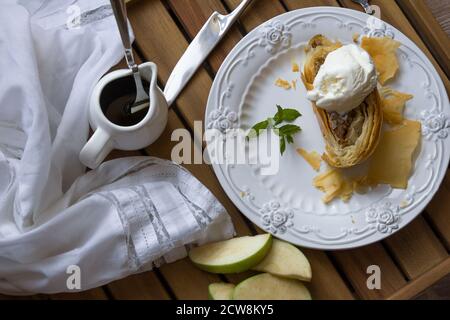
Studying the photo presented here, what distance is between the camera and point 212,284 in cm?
93

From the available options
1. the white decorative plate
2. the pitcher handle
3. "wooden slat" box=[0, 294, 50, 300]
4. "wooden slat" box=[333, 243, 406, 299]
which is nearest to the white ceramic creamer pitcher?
the pitcher handle

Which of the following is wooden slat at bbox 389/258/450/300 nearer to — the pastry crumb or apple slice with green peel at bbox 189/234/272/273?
apple slice with green peel at bbox 189/234/272/273

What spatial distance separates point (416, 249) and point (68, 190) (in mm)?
520

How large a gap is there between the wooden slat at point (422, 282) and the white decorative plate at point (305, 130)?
0.08 m

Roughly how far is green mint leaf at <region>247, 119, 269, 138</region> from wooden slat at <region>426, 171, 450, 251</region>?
28cm

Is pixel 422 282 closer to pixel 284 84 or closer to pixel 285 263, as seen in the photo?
pixel 285 263

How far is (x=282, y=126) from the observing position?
964 millimetres

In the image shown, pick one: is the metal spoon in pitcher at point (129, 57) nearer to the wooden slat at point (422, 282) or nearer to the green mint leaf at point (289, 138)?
the green mint leaf at point (289, 138)

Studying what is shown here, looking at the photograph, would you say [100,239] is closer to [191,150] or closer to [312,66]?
[191,150]

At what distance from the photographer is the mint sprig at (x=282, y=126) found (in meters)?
0.96

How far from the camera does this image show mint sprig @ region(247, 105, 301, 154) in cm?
96

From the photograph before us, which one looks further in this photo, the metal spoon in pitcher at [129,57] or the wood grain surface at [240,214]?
the wood grain surface at [240,214]

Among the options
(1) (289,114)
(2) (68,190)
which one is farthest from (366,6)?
(2) (68,190)

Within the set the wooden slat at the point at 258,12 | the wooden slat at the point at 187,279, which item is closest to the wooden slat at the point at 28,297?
the wooden slat at the point at 187,279
